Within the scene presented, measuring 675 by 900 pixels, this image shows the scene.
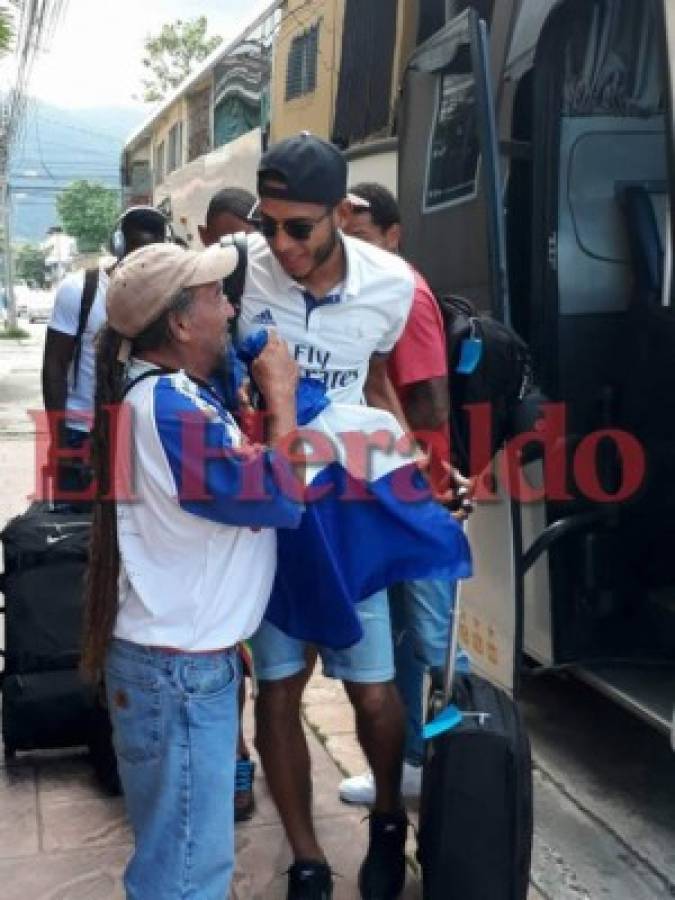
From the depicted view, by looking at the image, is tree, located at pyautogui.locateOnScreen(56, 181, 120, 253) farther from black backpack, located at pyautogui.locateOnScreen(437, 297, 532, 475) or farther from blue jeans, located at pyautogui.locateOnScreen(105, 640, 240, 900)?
blue jeans, located at pyautogui.locateOnScreen(105, 640, 240, 900)

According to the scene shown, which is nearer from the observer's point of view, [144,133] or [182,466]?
[182,466]

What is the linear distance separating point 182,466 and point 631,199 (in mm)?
2118

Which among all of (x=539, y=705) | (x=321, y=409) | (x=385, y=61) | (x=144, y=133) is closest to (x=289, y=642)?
(x=321, y=409)

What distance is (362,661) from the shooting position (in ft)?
8.79

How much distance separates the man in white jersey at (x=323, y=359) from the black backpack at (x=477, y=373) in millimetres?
293

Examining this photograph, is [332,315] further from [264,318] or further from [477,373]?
[477,373]

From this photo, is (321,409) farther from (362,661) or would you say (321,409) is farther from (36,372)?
(36,372)

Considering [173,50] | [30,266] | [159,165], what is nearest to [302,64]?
[159,165]

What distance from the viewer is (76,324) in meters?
4.19

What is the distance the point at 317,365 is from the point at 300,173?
1.38 feet

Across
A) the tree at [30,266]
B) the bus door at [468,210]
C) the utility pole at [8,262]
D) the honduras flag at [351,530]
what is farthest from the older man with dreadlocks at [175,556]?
the tree at [30,266]

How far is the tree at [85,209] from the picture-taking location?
63188mm

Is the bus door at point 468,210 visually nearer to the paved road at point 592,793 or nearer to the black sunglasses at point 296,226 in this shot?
the paved road at point 592,793

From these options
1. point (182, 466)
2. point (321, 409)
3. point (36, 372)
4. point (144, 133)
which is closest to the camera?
point (182, 466)
